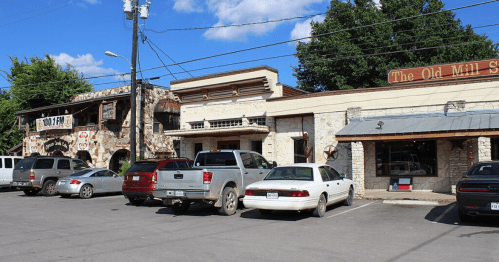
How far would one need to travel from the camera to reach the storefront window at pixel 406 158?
17.0 metres

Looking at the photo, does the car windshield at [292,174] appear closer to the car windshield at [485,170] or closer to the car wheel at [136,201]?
the car windshield at [485,170]

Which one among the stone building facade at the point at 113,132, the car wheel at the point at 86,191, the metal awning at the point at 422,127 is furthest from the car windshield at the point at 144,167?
the stone building facade at the point at 113,132

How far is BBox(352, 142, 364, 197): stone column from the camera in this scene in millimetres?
16094

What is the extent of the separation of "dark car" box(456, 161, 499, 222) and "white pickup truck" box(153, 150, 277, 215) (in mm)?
6086

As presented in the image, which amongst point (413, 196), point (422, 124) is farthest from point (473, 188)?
point (422, 124)

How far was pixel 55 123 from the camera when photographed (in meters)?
29.0

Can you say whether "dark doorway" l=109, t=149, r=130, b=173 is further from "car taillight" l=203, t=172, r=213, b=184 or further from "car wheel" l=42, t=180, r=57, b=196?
"car taillight" l=203, t=172, r=213, b=184

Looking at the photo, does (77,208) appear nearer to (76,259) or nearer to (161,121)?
(76,259)

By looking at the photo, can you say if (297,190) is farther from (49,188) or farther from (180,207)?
(49,188)

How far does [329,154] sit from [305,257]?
41.4 feet

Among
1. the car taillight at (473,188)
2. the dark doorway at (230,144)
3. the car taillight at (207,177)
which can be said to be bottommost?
the car taillight at (473,188)

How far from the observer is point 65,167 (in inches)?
815

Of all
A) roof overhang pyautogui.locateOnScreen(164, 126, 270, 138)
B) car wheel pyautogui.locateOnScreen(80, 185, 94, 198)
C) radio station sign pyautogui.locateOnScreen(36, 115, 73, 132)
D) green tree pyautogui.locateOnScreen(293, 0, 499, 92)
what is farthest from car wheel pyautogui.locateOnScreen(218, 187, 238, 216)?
radio station sign pyautogui.locateOnScreen(36, 115, 73, 132)

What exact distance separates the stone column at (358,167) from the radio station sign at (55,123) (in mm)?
20288
